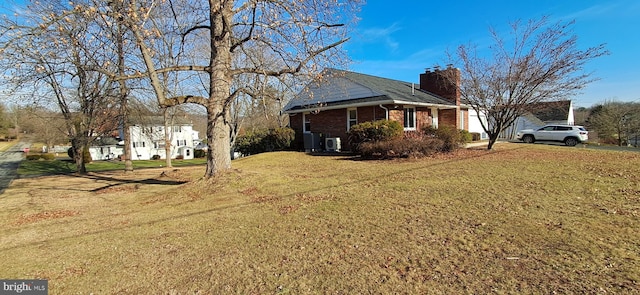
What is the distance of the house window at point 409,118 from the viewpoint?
718 inches

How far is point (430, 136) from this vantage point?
1373cm

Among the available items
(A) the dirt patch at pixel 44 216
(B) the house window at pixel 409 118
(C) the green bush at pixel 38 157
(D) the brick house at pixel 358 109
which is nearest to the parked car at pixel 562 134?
(D) the brick house at pixel 358 109

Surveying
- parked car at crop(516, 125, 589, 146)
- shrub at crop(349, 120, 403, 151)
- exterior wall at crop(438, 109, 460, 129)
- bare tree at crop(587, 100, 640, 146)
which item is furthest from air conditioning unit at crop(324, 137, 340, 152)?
bare tree at crop(587, 100, 640, 146)

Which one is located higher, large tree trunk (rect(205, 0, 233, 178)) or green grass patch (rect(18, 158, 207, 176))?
large tree trunk (rect(205, 0, 233, 178))

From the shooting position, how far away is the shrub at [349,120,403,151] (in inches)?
539

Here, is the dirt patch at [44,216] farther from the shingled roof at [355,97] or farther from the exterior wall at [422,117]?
the exterior wall at [422,117]

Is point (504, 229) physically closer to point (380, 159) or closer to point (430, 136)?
point (380, 159)

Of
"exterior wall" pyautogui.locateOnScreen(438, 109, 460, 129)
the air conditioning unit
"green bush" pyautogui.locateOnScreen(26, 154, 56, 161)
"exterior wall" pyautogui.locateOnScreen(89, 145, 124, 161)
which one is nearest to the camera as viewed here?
the air conditioning unit

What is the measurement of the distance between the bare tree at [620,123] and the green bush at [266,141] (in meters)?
34.1

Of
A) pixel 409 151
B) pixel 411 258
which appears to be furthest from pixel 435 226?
pixel 409 151

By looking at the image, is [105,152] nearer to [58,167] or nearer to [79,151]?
[58,167]

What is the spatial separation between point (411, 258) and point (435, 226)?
119 centimetres

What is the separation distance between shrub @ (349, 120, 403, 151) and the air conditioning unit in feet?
9.57

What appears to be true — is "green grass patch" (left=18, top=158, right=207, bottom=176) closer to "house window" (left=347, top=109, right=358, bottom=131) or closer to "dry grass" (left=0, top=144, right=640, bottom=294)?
"dry grass" (left=0, top=144, right=640, bottom=294)
